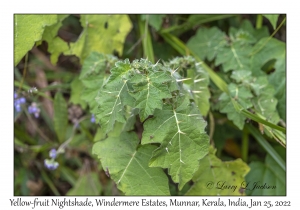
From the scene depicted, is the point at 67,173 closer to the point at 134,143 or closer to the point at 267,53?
the point at 134,143

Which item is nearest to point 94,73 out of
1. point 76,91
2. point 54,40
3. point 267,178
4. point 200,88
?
point 76,91

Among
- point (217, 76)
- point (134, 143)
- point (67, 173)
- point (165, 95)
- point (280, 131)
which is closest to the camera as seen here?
point (165, 95)

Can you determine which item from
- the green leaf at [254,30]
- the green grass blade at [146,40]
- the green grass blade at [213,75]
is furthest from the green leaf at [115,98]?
the green leaf at [254,30]

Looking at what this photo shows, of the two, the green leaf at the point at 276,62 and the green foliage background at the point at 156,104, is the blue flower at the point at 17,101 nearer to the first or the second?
the green foliage background at the point at 156,104

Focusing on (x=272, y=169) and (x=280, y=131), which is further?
(x=272, y=169)

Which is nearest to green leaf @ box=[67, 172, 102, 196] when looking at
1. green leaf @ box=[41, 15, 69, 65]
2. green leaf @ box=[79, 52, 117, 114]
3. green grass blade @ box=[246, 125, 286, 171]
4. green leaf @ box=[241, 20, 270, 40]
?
green leaf @ box=[79, 52, 117, 114]
